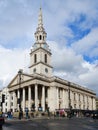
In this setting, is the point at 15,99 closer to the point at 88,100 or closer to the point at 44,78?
the point at 44,78

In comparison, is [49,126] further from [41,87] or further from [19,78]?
[41,87]

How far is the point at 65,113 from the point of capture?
7188cm

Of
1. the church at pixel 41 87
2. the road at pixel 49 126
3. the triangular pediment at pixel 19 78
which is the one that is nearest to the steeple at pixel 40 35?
the church at pixel 41 87

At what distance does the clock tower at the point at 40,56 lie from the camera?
89562 mm

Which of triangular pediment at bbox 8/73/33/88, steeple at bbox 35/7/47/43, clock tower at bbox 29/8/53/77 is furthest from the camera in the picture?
steeple at bbox 35/7/47/43

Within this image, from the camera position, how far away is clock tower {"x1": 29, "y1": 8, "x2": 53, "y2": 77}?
8956 centimetres

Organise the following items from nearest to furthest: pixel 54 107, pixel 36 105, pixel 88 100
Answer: pixel 36 105, pixel 54 107, pixel 88 100

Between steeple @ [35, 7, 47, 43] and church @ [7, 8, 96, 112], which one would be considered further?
steeple @ [35, 7, 47, 43]

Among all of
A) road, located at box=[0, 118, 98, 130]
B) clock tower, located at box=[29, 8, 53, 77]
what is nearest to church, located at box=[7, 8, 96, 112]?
clock tower, located at box=[29, 8, 53, 77]

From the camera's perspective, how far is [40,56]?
90688 mm

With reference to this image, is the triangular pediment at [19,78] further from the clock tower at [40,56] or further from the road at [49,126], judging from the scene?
the road at [49,126]

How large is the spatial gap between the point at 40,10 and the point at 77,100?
128ft

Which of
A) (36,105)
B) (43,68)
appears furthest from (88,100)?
(36,105)

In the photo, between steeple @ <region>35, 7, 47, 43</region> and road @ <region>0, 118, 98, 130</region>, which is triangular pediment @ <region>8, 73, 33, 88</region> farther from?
road @ <region>0, 118, 98, 130</region>
